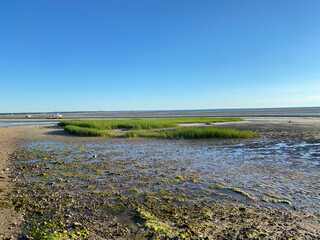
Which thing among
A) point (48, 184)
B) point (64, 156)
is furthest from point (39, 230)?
point (64, 156)

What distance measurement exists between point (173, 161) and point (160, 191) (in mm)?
4680

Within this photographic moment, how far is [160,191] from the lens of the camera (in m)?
7.35

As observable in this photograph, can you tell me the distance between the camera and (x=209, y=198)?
673cm

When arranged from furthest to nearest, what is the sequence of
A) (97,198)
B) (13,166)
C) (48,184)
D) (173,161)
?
(173,161), (13,166), (48,184), (97,198)

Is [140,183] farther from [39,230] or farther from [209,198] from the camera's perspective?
[39,230]

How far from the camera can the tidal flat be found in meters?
4.86

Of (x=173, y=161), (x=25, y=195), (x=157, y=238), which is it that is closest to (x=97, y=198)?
(x=25, y=195)

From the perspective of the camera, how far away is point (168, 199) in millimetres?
6637

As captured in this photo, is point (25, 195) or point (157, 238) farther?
point (25, 195)

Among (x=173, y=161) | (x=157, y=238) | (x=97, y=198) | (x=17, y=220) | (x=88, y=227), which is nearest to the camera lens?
(x=157, y=238)

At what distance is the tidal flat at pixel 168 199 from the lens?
4855 millimetres

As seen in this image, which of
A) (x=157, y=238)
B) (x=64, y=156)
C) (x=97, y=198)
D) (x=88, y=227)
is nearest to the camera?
(x=157, y=238)

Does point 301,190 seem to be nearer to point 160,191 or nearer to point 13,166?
point 160,191

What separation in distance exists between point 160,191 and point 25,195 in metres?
4.38
